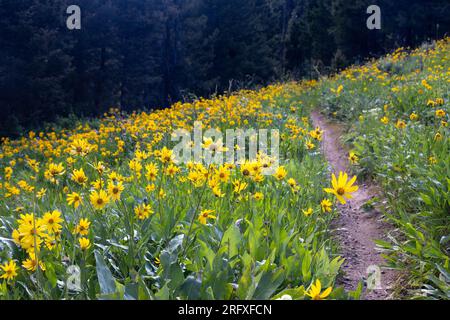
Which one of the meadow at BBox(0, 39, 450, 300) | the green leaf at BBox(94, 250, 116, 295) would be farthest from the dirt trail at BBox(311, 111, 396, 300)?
the green leaf at BBox(94, 250, 116, 295)

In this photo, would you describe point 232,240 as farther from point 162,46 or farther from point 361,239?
point 162,46

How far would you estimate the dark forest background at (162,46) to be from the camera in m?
19.9

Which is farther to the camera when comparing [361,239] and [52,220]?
[361,239]

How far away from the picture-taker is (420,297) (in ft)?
7.70

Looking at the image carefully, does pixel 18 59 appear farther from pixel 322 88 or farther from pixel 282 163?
pixel 282 163

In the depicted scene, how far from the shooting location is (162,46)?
2797 cm

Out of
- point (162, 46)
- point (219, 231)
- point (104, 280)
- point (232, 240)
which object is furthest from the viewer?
point (162, 46)

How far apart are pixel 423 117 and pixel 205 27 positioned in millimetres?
25446

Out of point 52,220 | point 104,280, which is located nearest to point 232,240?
point 104,280

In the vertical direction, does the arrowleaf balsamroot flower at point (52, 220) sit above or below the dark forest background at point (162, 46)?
below

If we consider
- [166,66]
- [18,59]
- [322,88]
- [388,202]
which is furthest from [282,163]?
[166,66]

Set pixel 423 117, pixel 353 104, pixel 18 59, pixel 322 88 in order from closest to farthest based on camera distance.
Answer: pixel 423 117 < pixel 353 104 < pixel 322 88 < pixel 18 59

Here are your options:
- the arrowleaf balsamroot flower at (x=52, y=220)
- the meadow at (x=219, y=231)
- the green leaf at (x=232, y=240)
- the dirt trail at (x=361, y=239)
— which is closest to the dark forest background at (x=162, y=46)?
the dirt trail at (x=361, y=239)

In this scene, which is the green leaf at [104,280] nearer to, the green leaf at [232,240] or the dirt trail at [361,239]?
the green leaf at [232,240]
